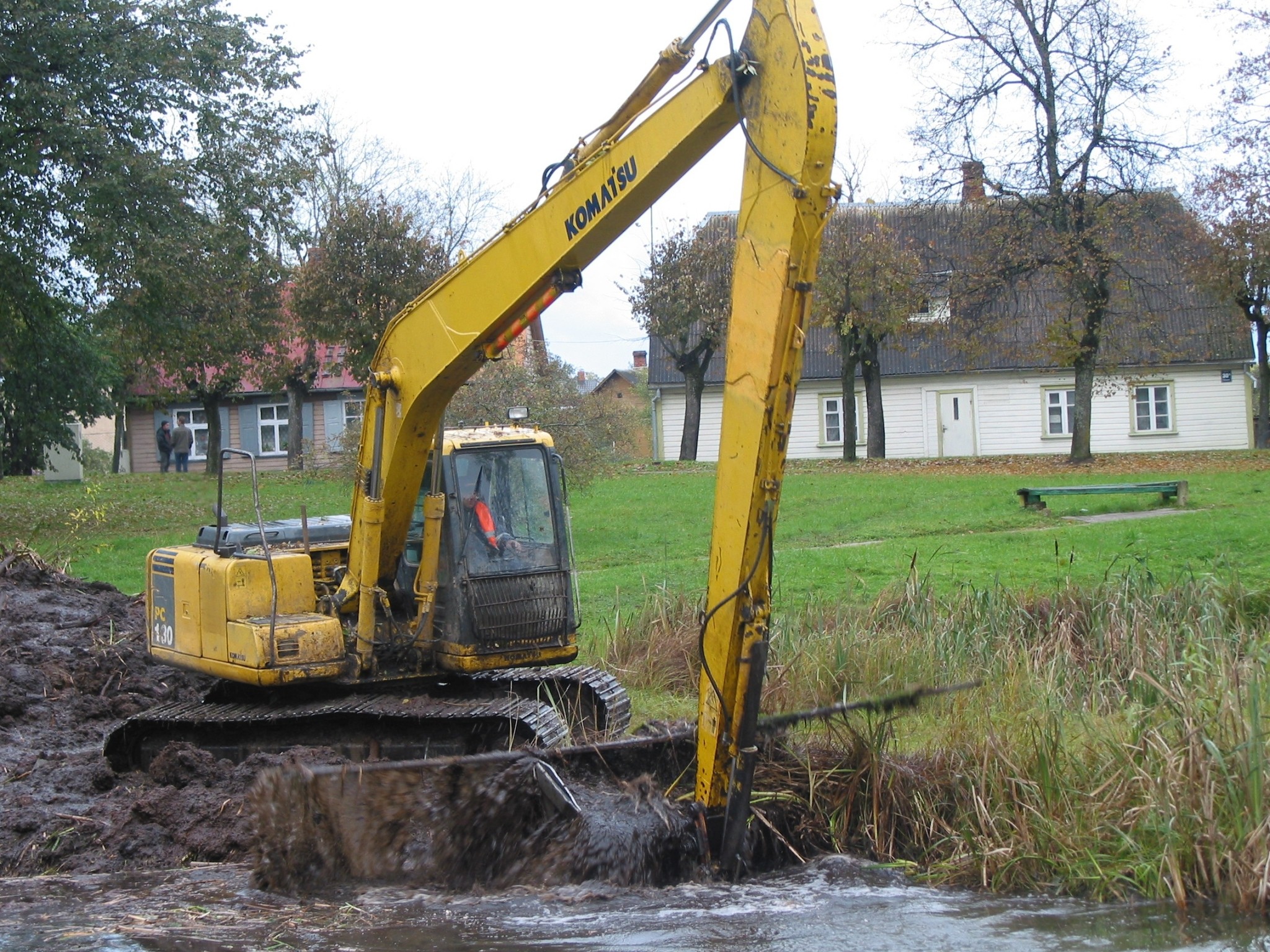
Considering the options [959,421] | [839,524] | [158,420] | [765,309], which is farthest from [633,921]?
[158,420]

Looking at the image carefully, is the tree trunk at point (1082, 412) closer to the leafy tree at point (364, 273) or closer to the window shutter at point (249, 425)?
the leafy tree at point (364, 273)

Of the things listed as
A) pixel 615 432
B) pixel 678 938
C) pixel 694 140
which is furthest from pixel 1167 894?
pixel 615 432

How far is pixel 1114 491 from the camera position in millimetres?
21469

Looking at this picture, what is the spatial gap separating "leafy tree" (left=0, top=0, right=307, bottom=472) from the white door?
82.9ft

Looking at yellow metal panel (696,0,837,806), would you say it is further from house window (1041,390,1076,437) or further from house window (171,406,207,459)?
house window (171,406,207,459)

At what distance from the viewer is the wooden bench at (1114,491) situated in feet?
68.7

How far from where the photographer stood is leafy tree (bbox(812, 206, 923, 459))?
3197 cm

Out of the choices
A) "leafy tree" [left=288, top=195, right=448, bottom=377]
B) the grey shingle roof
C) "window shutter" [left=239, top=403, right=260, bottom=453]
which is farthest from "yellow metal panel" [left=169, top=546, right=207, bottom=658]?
"window shutter" [left=239, top=403, right=260, bottom=453]

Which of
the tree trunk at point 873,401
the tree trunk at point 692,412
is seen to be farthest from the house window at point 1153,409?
the tree trunk at point 692,412

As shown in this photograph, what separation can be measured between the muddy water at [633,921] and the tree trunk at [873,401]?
1184 inches

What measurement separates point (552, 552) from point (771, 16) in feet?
13.7

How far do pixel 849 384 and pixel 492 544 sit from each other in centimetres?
2859

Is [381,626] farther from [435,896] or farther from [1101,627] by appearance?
[1101,627]

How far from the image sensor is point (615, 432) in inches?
936
